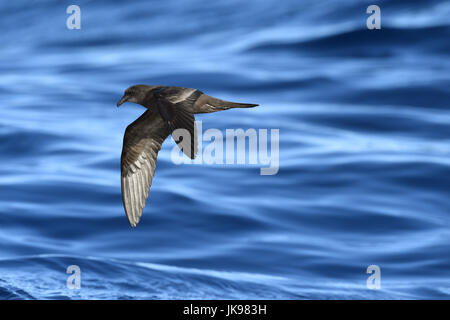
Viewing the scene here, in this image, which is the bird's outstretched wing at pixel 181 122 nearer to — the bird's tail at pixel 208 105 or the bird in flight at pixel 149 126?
the bird in flight at pixel 149 126

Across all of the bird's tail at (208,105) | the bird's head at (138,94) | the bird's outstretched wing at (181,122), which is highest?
the bird's head at (138,94)

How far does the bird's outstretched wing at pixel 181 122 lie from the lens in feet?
15.4

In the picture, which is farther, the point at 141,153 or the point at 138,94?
the point at 141,153

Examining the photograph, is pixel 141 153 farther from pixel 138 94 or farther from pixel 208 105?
pixel 208 105

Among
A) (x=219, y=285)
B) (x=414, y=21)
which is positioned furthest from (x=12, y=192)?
(x=414, y=21)

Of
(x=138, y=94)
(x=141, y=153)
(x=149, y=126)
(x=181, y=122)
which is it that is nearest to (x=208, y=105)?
(x=138, y=94)

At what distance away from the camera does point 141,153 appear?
23.2 ft

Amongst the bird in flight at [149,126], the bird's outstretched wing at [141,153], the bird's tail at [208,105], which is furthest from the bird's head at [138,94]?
the bird's outstretched wing at [141,153]

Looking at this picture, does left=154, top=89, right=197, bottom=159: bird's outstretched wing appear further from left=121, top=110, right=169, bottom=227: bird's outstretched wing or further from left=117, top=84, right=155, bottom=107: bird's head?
left=121, top=110, right=169, bottom=227: bird's outstretched wing

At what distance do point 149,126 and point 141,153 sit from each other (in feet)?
0.86

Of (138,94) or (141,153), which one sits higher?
(138,94)

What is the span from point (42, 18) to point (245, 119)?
1796 cm

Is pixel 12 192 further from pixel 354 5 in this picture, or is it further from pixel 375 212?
pixel 354 5

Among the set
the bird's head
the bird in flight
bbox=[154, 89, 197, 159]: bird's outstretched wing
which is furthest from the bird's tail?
the bird's head
